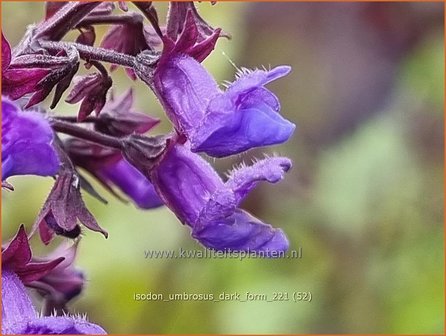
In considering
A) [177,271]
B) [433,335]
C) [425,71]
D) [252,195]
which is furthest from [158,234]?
[425,71]

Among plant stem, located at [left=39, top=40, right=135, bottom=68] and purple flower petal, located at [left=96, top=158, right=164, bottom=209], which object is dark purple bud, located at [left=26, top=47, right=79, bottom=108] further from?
purple flower petal, located at [left=96, top=158, right=164, bottom=209]

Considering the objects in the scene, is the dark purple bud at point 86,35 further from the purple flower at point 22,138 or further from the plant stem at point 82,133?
the purple flower at point 22,138

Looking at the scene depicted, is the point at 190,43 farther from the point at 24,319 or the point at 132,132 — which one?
the point at 24,319

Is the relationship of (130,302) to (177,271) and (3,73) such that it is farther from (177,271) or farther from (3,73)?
(3,73)

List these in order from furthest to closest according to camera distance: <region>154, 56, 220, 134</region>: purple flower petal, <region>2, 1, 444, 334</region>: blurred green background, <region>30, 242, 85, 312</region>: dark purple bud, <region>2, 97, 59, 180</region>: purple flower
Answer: <region>2, 1, 444, 334</region>: blurred green background < <region>30, 242, 85, 312</region>: dark purple bud < <region>154, 56, 220, 134</region>: purple flower petal < <region>2, 97, 59, 180</region>: purple flower

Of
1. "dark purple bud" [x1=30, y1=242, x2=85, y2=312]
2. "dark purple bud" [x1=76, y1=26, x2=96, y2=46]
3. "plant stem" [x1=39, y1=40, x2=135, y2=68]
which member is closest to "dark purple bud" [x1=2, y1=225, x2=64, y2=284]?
"dark purple bud" [x1=30, y1=242, x2=85, y2=312]

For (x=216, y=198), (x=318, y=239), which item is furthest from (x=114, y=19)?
(x=318, y=239)
